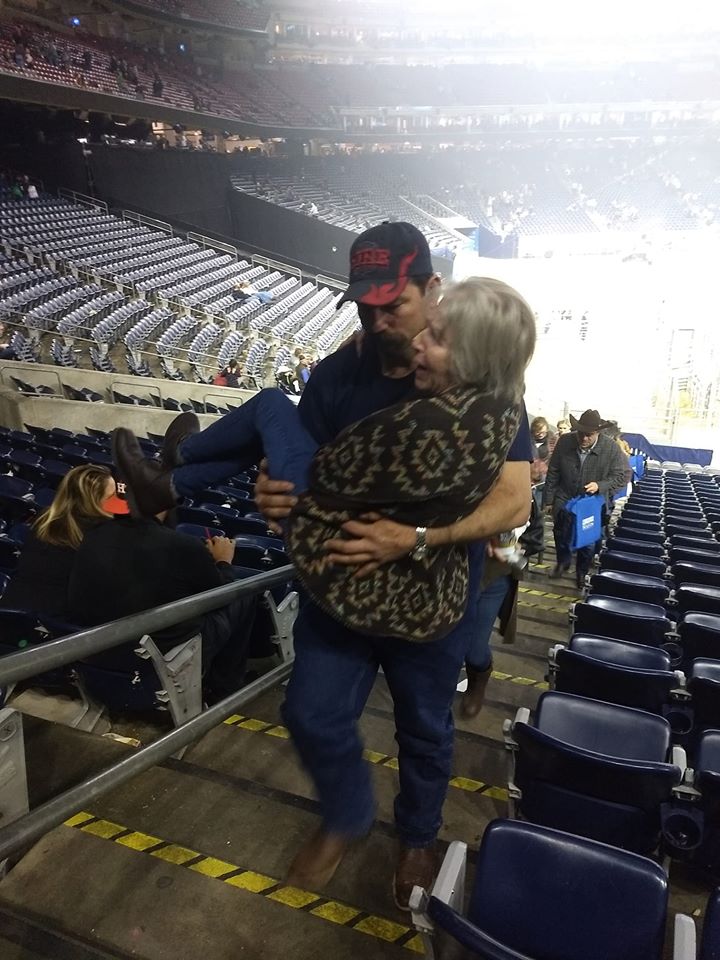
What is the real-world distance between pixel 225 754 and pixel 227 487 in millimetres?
3542

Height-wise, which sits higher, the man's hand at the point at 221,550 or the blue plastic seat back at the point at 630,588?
the man's hand at the point at 221,550

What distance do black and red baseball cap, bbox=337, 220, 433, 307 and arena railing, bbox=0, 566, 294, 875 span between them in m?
0.84

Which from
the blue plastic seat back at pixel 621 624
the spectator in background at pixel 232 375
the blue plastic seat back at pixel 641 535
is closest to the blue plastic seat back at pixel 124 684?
the blue plastic seat back at pixel 621 624

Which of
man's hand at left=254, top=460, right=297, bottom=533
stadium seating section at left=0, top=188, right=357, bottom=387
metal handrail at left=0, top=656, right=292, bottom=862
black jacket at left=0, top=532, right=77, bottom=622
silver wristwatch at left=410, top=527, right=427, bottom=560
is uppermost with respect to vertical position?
stadium seating section at left=0, top=188, right=357, bottom=387

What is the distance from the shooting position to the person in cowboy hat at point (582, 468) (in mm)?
4641

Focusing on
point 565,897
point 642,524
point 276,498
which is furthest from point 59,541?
point 642,524

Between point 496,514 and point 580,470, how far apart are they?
3.68 metres

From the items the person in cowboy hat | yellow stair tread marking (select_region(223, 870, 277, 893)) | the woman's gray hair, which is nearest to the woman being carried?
the woman's gray hair

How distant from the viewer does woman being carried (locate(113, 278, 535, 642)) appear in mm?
1150

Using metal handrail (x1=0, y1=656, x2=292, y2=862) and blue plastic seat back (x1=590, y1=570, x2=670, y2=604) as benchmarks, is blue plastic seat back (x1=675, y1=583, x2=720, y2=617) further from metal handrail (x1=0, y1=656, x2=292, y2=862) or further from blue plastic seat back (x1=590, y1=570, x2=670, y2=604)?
metal handrail (x1=0, y1=656, x2=292, y2=862)

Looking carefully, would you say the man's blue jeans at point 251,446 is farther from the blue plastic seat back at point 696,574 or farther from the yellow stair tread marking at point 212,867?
the blue plastic seat back at point 696,574

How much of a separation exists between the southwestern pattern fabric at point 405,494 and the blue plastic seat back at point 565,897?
428mm

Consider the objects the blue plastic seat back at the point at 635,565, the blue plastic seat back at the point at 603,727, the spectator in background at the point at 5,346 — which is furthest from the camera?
the spectator in background at the point at 5,346

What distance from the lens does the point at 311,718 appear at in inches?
53.0
